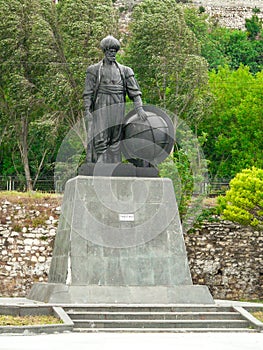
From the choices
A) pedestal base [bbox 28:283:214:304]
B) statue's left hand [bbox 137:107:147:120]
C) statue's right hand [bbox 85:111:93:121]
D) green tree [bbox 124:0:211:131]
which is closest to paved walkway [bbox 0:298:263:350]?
pedestal base [bbox 28:283:214:304]

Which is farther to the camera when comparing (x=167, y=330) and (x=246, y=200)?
(x=246, y=200)

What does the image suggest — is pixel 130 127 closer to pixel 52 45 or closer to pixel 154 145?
pixel 154 145

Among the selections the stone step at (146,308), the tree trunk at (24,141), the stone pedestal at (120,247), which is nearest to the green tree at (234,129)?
the tree trunk at (24,141)

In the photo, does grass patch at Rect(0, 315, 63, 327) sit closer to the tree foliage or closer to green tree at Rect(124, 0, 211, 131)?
green tree at Rect(124, 0, 211, 131)

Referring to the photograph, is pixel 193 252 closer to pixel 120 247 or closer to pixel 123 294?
pixel 120 247

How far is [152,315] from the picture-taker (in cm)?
1570

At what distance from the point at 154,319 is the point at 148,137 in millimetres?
3658

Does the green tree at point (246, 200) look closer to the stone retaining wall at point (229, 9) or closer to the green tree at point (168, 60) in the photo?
the green tree at point (168, 60)

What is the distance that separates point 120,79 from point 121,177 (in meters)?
1.82

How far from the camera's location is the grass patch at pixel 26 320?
1454cm

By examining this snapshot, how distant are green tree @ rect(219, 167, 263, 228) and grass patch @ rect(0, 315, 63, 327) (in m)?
14.6

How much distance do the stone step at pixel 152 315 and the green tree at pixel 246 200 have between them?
12926 millimetres

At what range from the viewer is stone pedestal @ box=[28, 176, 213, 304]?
16.9 metres
